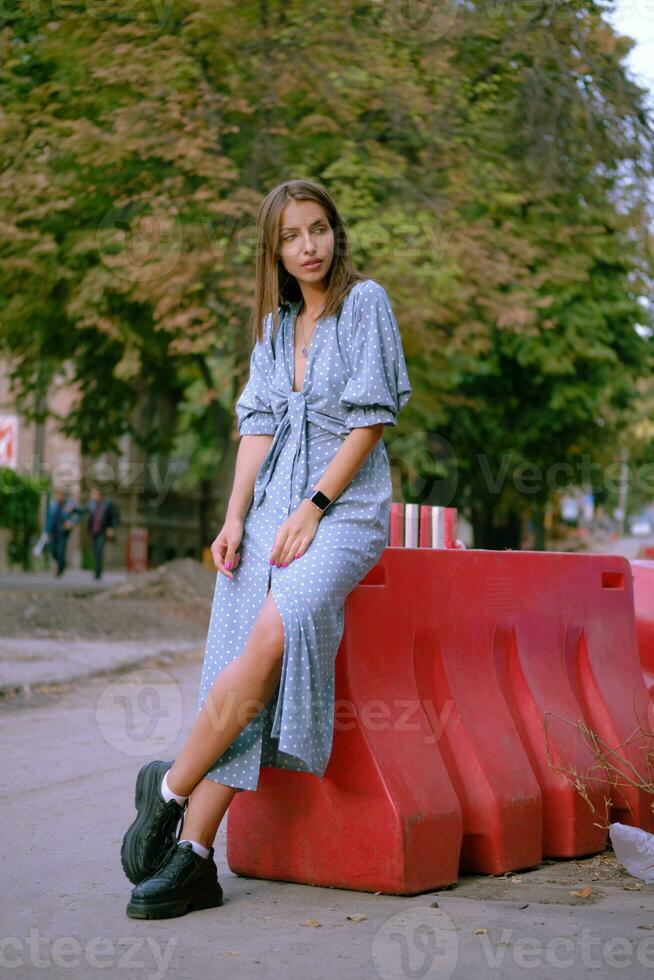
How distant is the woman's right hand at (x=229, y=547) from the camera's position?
419cm

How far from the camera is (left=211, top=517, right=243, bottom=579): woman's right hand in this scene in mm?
4191

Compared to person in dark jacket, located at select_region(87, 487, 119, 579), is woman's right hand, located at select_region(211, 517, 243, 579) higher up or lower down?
higher up

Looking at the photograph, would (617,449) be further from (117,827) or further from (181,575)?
(117,827)

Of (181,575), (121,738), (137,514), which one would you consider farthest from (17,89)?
(137,514)

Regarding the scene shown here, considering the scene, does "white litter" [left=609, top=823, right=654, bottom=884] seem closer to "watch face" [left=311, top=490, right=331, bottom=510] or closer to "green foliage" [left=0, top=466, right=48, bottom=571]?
"watch face" [left=311, top=490, right=331, bottom=510]

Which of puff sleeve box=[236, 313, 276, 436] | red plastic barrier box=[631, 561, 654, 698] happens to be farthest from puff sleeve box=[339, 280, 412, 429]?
red plastic barrier box=[631, 561, 654, 698]

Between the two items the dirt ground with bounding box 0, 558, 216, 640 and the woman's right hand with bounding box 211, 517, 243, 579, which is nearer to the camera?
the woman's right hand with bounding box 211, 517, 243, 579

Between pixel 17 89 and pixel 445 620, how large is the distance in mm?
11418

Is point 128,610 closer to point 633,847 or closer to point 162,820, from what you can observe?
point 633,847

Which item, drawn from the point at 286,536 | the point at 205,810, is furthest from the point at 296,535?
the point at 205,810

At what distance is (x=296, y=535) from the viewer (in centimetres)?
400

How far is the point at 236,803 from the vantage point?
4312 mm

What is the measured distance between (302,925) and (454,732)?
3.13 feet

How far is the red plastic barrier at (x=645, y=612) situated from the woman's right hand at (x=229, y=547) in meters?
2.09
